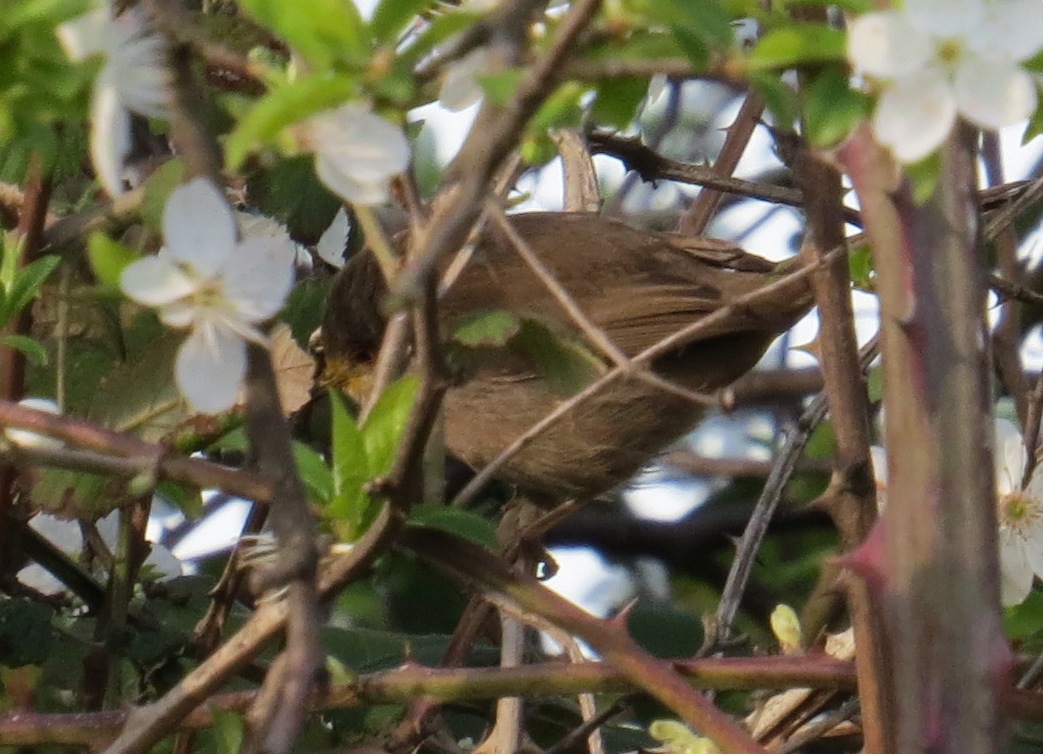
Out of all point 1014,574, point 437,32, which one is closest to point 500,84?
point 437,32

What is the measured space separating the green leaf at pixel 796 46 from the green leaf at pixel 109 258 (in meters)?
0.41

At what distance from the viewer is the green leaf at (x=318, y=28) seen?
2.86ft

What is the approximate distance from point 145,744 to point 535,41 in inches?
24.0

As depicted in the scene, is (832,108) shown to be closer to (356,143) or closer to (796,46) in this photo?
(796,46)

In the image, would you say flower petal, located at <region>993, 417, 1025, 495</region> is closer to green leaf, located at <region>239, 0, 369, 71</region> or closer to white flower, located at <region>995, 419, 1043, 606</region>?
white flower, located at <region>995, 419, 1043, 606</region>

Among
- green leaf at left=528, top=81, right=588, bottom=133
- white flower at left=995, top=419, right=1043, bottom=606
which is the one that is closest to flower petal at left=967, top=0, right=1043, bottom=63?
green leaf at left=528, top=81, right=588, bottom=133

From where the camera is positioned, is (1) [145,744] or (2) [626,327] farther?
(2) [626,327]

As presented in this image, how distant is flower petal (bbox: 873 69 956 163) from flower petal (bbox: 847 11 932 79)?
11 millimetres

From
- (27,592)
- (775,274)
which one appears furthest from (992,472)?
(775,274)

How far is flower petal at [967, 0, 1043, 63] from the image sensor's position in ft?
2.83

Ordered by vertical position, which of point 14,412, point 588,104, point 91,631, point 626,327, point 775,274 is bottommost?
point 14,412

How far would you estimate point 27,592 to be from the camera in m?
2.06

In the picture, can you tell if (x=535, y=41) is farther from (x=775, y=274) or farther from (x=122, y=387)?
(x=775, y=274)

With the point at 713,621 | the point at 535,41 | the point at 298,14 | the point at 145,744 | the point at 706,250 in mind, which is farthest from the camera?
the point at 706,250
